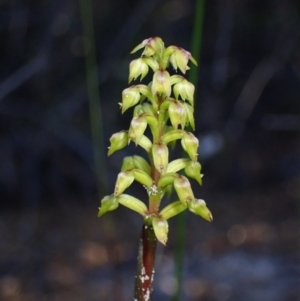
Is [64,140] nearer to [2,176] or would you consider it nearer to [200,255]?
[2,176]

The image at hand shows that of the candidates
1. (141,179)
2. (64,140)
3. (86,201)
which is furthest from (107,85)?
(141,179)

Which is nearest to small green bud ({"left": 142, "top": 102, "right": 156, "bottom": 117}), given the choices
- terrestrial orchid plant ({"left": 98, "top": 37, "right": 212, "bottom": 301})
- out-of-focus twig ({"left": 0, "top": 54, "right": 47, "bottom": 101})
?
terrestrial orchid plant ({"left": 98, "top": 37, "right": 212, "bottom": 301})

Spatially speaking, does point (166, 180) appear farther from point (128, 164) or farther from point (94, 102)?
point (94, 102)

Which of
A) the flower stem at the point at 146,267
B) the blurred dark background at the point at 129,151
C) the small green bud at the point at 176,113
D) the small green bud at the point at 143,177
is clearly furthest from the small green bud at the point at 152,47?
the blurred dark background at the point at 129,151

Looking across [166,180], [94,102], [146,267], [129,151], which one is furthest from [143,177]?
[129,151]

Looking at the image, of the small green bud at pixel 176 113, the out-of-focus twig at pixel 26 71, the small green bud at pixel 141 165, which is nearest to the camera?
the small green bud at pixel 176 113

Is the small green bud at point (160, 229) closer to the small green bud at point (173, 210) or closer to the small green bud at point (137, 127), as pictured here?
the small green bud at point (173, 210)
